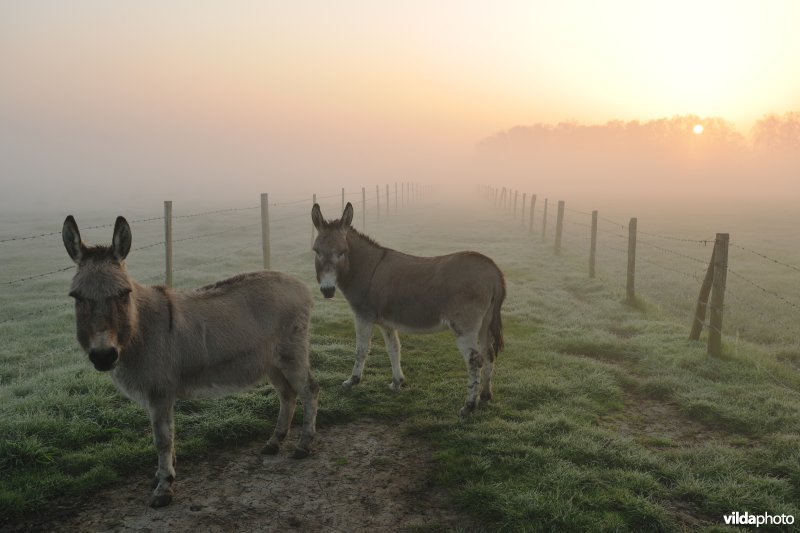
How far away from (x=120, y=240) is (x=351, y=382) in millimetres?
4057

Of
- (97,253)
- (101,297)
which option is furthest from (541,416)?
(97,253)

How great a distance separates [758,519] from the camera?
4234mm

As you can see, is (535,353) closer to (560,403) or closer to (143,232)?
(560,403)

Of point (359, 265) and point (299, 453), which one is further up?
point (359, 265)

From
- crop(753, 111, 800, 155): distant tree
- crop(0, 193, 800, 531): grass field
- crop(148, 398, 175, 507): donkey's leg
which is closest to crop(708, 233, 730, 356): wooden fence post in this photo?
crop(0, 193, 800, 531): grass field

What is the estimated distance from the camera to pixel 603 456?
5273 mm

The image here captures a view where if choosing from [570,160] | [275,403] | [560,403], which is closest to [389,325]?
[275,403]

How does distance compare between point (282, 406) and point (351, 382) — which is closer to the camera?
point (282, 406)

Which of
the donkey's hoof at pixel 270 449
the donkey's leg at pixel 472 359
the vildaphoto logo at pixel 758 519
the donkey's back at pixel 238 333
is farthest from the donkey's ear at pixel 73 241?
the vildaphoto logo at pixel 758 519

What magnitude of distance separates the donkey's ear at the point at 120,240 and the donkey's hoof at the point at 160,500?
2.16m

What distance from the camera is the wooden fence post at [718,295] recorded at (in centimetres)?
873

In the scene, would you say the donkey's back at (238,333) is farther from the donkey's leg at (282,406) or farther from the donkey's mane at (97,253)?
the donkey's mane at (97,253)

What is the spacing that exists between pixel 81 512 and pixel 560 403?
5.65 metres

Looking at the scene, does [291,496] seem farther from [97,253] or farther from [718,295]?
[718,295]
